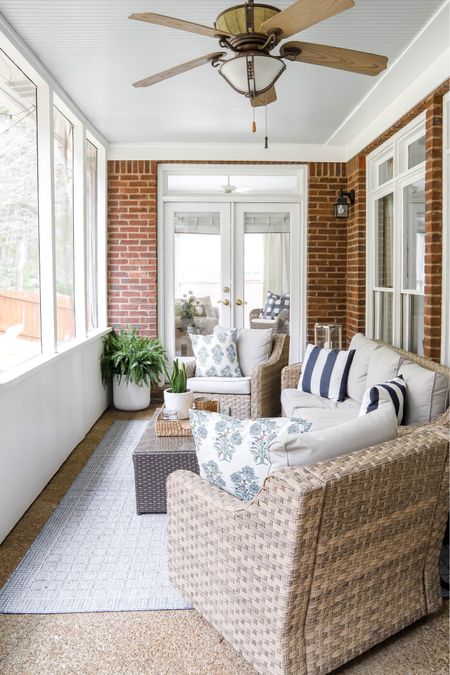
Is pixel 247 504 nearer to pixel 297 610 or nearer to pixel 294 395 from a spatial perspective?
pixel 297 610

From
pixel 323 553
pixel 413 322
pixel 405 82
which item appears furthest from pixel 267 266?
pixel 323 553

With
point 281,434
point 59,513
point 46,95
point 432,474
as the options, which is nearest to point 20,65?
point 46,95

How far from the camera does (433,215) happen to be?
12.4ft

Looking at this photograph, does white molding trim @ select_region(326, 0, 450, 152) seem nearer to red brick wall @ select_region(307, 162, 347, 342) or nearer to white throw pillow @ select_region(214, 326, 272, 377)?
red brick wall @ select_region(307, 162, 347, 342)

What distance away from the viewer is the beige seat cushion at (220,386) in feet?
16.7

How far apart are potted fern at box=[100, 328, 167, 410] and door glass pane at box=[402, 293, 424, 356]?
7.51 ft

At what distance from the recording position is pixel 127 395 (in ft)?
19.0

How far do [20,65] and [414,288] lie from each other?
3028 mm

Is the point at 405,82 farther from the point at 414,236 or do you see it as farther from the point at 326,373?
the point at 326,373

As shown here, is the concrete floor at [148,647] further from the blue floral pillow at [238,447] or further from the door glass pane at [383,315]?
the door glass pane at [383,315]

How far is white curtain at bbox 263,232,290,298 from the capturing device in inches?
251

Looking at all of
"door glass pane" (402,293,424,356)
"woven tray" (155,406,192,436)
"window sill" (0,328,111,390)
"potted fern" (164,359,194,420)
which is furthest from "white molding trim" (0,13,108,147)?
"door glass pane" (402,293,424,356)

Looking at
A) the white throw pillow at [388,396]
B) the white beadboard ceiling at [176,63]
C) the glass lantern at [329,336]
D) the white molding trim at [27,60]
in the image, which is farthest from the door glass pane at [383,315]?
the white molding trim at [27,60]

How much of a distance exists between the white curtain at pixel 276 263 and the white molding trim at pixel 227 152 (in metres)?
0.81
